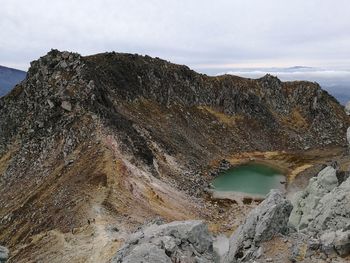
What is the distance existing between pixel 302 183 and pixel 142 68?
6059 centimetres

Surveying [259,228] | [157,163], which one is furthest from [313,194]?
[157,163]

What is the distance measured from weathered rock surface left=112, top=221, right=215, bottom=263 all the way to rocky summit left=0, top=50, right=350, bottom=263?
0.09 meters

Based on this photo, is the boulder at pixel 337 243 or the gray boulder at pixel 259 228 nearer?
the boulder at pixel 337 243

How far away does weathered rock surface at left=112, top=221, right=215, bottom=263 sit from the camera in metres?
25.4

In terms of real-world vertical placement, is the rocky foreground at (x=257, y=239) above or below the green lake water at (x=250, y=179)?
above

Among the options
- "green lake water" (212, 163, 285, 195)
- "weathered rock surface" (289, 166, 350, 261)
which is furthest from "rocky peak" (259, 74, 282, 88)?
"weathered rock surface" (289, 166, 350, 261)

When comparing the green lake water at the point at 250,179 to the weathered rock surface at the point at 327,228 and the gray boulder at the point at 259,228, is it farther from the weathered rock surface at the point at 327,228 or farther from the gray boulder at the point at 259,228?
the gray boulder at the point at 259,228

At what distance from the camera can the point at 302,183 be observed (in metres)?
90.5

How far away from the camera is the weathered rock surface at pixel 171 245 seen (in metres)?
25.4

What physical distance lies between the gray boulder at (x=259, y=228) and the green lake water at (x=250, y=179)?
56.8 meters

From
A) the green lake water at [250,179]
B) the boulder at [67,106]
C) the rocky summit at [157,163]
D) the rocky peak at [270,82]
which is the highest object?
the rocky peak at [270,82]

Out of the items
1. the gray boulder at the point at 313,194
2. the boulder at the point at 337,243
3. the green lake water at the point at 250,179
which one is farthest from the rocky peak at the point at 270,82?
the boulder at the point at 337,243

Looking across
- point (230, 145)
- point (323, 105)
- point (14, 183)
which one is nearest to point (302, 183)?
point (230, 145)

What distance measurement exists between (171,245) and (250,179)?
74.5m
